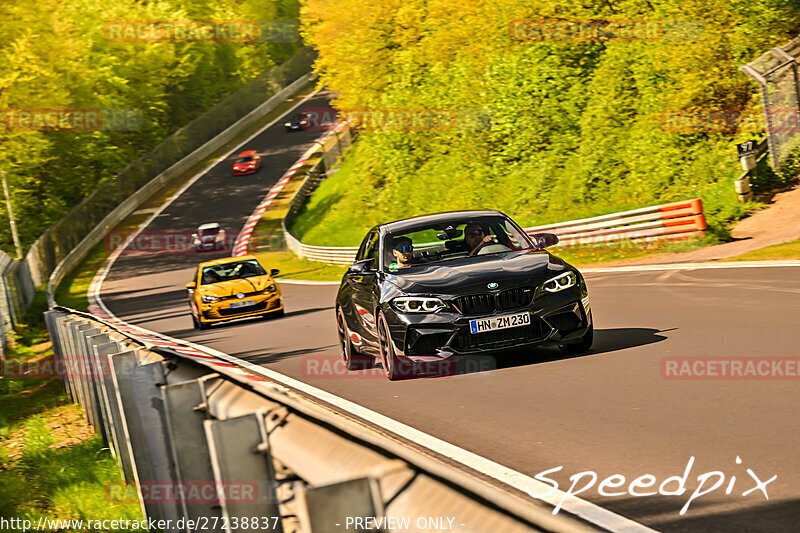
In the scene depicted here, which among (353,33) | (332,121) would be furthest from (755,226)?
(332,121)

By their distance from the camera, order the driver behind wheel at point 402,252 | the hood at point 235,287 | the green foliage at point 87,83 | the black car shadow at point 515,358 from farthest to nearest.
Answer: the green foliage at point 87,83 → the hood at point 235,287 → the driver behind wheel at point 402,252 → the black car shadow at point 515,358

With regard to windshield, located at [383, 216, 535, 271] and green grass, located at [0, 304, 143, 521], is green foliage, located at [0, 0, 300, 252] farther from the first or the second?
windshield, located at [383, 216, 535, 271]

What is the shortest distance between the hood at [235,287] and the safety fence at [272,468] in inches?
643

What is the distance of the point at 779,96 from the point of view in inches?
1033

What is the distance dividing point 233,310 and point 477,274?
42.7 feet

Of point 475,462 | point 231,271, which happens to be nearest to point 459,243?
point 475,462

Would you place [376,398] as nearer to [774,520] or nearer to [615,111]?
→ [774,520]

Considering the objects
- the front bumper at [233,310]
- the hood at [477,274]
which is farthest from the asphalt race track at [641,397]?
the front bumper at [233,310]

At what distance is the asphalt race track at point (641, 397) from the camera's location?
17.0ft

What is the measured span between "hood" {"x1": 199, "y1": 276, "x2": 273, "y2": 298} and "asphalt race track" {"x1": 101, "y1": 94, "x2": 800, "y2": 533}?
148 inches

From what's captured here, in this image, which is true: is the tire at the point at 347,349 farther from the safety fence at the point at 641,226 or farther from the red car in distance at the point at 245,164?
the red car in distance at the point at 245,164

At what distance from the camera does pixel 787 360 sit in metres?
8.38

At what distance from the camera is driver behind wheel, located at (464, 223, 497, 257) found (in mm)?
10820

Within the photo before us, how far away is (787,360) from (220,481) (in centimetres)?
645
